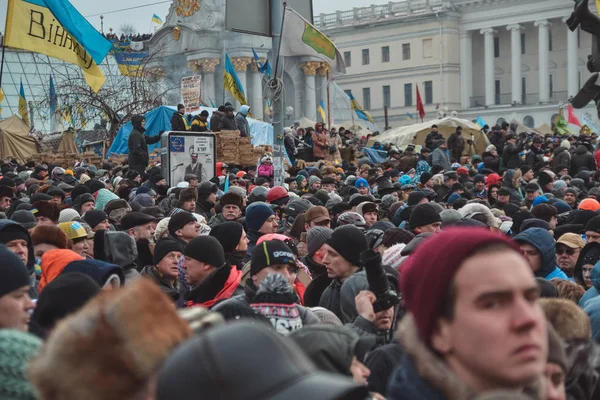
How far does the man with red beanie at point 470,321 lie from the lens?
2375mm

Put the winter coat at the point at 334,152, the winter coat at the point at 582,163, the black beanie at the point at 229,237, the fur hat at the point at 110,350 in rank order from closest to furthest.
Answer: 1. the fur hat at the point at 110,350
2. the black beanie at the point at 229,237
3. the winter coat at the point at 582,163
4. the winter coat at the point at 334,152

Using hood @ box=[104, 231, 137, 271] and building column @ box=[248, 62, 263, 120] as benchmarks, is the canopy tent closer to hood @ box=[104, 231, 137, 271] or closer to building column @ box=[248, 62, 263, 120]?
hood @ box=[104, 231, 137, 271]

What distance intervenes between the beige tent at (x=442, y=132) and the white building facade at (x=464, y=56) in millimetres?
47177

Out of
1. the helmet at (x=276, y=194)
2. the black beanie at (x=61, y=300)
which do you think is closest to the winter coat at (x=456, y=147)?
the helmet at (x=276, y=194)

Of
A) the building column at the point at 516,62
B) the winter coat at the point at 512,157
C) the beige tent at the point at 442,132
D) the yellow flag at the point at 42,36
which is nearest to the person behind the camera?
the yellow flag at the point at 42,36

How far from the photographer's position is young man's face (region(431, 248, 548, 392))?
237cm

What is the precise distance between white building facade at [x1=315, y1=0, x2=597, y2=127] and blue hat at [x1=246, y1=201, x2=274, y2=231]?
79097 mm

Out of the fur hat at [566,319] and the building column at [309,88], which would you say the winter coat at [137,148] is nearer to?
the fur hat at [566,319]

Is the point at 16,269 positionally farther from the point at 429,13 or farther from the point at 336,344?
the point at 429,13

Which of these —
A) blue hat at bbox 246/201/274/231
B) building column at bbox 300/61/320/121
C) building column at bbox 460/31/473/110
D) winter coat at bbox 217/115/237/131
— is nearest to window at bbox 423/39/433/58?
building column at bbox 460/31/473/110

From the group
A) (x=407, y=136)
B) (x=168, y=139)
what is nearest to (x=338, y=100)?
(x=407, y=136)

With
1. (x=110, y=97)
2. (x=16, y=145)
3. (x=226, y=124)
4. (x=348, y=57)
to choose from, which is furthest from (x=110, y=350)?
(x=348, y=57)

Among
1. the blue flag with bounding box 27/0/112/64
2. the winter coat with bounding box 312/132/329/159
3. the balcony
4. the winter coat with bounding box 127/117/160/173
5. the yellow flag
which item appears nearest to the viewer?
the yellow flag

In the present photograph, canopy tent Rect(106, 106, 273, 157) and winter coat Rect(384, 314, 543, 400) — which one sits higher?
canopy tent Rect(106, 106, 273, 157)
